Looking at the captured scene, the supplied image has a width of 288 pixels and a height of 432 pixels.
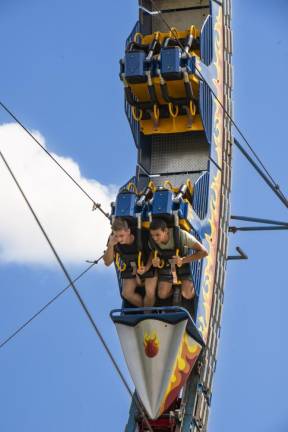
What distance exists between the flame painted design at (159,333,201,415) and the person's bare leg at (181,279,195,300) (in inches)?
20.8

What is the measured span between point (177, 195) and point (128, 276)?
3.62ft

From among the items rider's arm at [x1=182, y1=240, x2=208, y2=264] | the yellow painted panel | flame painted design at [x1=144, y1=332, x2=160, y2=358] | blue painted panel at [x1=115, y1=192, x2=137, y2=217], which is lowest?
flame painted design at [x1=144, y1=332, x2=160, y2=358]

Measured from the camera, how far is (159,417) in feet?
62.2

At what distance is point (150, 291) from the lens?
18.9 meters

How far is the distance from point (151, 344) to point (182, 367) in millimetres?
492

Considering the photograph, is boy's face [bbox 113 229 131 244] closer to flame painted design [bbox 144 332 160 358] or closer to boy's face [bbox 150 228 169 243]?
boy's face [bbox 150 228 169 243]

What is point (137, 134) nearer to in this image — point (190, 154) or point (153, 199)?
point (190, 154)

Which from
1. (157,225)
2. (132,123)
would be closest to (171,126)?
(132,123)

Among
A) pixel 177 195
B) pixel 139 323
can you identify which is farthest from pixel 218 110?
pixel 139 323

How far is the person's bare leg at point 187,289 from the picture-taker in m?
19.1

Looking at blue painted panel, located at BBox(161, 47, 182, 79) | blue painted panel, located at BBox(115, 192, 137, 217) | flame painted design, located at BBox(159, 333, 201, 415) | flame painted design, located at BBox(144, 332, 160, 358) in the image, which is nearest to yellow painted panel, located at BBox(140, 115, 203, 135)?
blue painted panel, located at BBox(161, 47, 182, 79)

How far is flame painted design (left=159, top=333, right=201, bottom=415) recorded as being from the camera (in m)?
18.6

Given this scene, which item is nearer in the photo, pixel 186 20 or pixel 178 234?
pixel 178 234

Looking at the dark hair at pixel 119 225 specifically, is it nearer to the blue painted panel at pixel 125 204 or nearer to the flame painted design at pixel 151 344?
the blue painted panel at pixel 125 204
